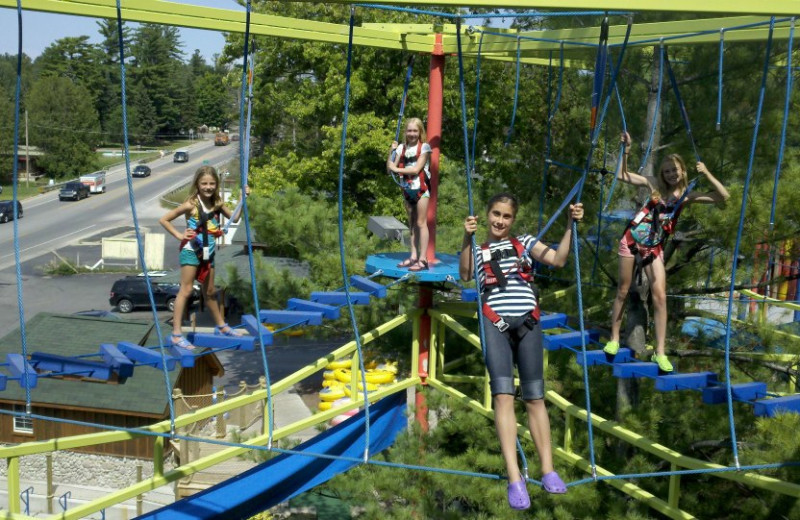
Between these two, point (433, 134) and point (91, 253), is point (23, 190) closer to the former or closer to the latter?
point (91, 253)

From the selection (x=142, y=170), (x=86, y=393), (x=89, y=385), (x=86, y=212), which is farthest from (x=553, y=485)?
(x=86, y=212)

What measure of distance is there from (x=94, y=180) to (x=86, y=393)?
23754 millimetres

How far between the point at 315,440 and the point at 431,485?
102 centimetres

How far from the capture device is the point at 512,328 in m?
4.59

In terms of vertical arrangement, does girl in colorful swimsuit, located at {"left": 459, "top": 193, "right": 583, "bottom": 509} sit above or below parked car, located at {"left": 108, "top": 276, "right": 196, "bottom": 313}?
above

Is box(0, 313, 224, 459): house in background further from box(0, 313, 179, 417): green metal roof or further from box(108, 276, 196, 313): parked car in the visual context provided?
box(108, 276, 196, 313): parked car

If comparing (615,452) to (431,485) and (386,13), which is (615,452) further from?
(386,13)

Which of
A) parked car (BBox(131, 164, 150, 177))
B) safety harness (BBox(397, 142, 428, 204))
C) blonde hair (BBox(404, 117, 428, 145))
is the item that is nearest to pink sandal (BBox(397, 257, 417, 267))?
safety harness (BBox(397, 142, 428, 204))

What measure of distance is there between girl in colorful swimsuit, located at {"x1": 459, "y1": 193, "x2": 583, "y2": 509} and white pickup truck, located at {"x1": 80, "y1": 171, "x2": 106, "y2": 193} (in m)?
33.7

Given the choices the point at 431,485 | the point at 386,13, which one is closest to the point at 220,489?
the point at 431,485

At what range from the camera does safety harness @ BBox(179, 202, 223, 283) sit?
5.63 m

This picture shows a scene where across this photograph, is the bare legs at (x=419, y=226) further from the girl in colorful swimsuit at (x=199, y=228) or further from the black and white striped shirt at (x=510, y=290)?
the black and white striped shirt at (x=510, y=290)

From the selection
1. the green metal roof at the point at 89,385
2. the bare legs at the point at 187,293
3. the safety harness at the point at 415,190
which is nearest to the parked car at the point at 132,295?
the green metal roof at the point at 89,385

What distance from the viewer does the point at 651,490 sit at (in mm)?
6438
